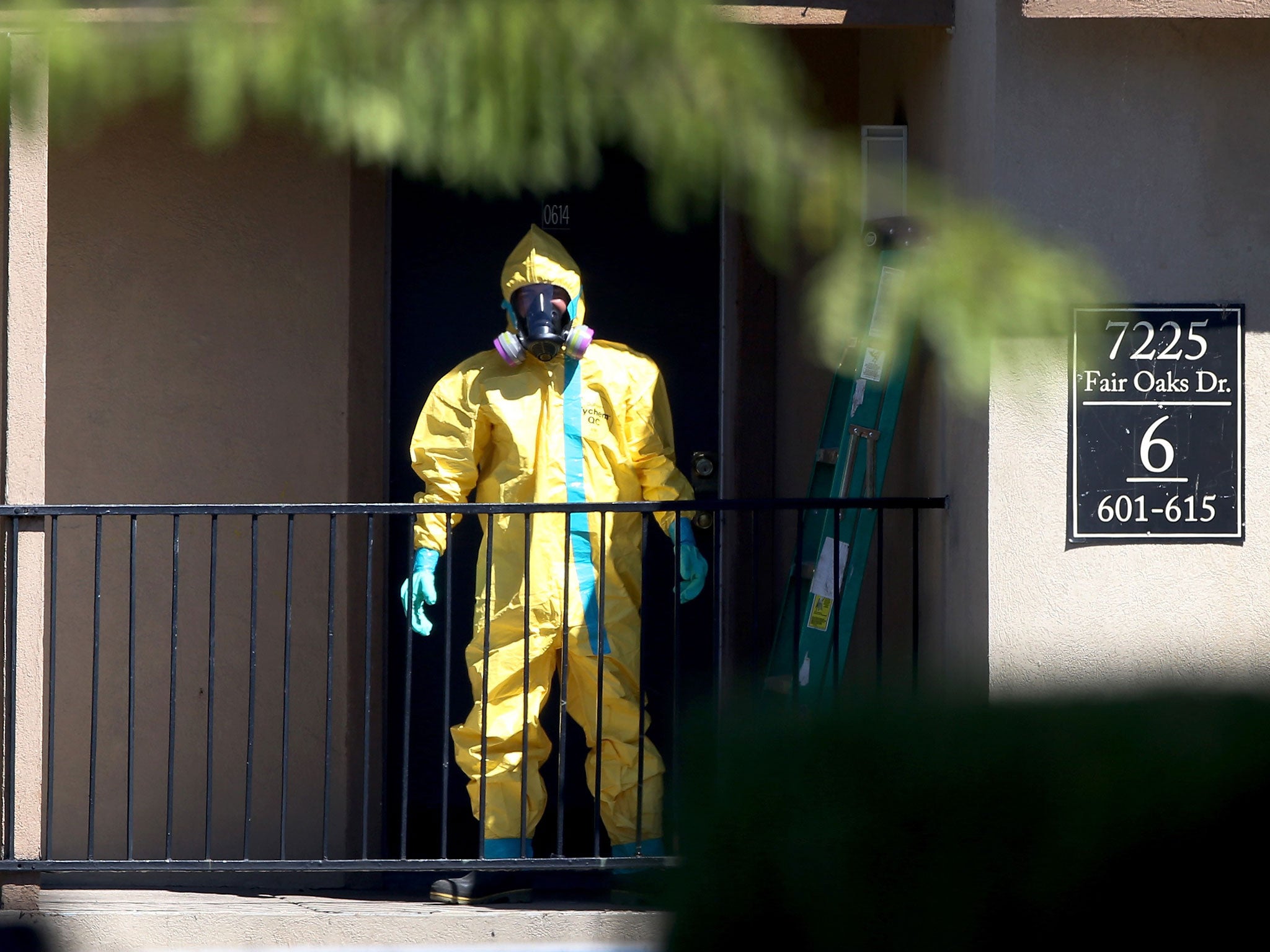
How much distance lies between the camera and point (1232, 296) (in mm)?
4414

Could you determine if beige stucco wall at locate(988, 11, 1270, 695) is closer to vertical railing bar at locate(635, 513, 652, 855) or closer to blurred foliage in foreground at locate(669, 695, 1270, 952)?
vertical railing bar at locate(635, 513, 652, 855)

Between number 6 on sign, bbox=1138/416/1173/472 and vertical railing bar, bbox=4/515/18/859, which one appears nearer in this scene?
number 6 on sign, bbox=1138/416/1173/472

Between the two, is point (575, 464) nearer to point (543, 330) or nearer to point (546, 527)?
point (546, 527)

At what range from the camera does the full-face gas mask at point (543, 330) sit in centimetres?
508

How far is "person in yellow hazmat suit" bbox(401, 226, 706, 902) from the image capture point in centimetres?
514

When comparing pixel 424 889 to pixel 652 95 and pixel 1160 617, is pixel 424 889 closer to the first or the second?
pixel 1160 617

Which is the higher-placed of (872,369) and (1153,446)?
(872,369)

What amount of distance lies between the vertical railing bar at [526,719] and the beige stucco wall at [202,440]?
948mm

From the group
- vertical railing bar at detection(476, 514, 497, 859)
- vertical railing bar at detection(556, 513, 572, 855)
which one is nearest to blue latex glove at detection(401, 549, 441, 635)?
vertical railing bar at detection(476, 514, 497, 859)

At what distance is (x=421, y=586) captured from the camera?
5102mm

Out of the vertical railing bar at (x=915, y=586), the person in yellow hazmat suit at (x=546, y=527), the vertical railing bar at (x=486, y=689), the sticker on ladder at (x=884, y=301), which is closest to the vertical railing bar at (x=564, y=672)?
the person in yellow hazmat suit at (x=546, y=527)

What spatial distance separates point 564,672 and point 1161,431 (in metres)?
2.02

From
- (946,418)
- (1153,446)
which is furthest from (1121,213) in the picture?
(946,418)

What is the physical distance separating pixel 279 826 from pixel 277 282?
79.3 inches
